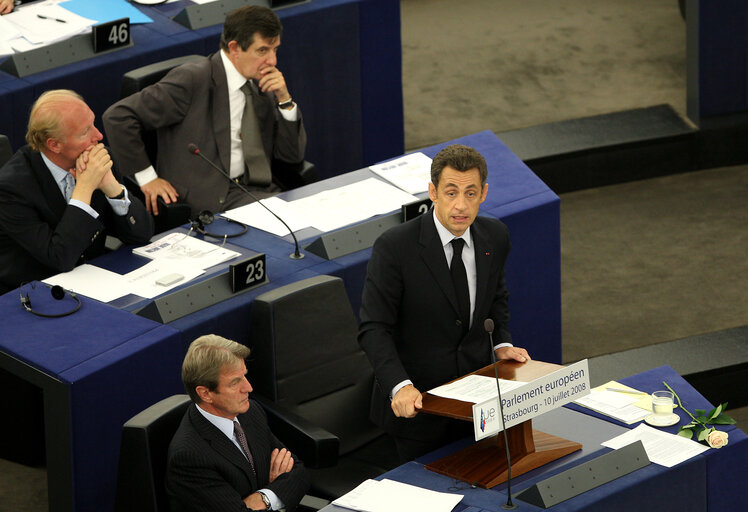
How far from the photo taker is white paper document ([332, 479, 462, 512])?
3447 mm

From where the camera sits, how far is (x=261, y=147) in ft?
18.0

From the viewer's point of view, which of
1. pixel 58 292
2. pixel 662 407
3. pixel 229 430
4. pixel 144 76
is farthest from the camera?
pixel 144 76

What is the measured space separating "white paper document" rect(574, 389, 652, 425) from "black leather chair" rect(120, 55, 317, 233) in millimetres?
1931

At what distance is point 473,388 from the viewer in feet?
11.7

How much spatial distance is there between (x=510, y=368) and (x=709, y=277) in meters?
2.89

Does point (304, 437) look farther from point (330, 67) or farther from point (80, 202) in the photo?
point (330, 67)

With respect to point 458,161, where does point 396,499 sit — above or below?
below

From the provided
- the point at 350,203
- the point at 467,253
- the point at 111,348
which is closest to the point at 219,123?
the point at 350,203

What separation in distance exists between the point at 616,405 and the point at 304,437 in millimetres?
937

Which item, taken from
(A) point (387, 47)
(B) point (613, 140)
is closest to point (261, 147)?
(A) point (387, 47)

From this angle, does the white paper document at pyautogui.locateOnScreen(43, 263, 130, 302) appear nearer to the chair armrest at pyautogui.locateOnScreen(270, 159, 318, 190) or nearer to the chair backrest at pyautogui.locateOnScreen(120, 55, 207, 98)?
the chair backrest at pyautogui.locateOnScreen(120, 55, 207, 98)

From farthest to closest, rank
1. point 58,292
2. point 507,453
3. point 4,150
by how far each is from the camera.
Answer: point 4,150 < point 58,292 < point 507,453

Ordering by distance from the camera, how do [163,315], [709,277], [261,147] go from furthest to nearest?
[709,277] < [261,147] < [163,315]

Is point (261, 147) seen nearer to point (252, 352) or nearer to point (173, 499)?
point (252, 352)
